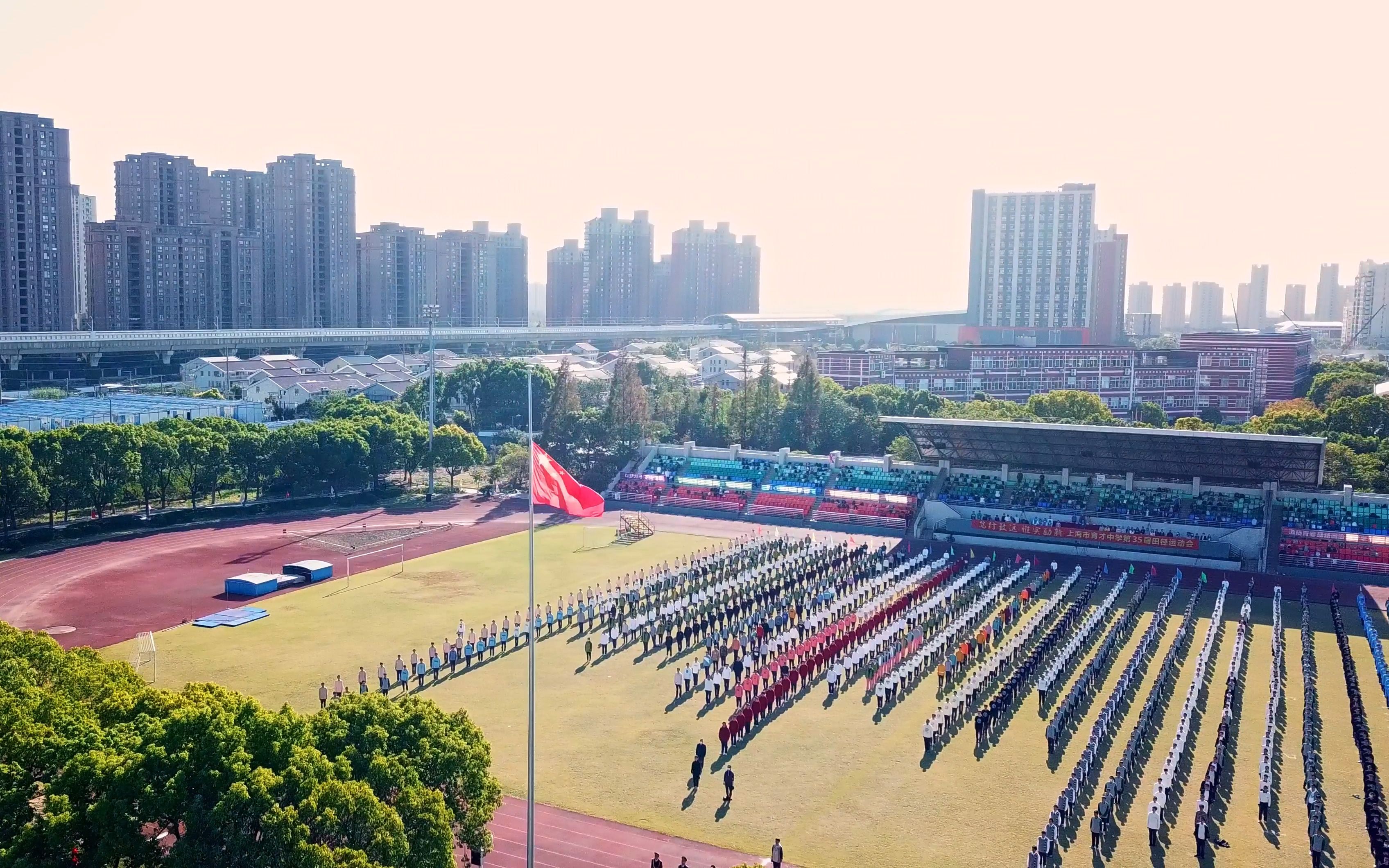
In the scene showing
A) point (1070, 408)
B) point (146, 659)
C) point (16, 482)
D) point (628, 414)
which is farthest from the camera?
point (1070, 408)

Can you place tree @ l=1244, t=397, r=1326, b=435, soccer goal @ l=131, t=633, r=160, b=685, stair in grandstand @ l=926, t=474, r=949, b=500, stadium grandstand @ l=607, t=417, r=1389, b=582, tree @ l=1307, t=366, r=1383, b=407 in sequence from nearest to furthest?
soccer goal @ l=131, t=633, r=160, b=685, stadium grandstand @ l=607, t=417, r=1389, b=582, stair in grandstand @ l=926, t=474, r=949, b=500, tree @ l=1244, t=397, r=1326, b=435, tree @ l=1307, t=366, r=1383, b=407

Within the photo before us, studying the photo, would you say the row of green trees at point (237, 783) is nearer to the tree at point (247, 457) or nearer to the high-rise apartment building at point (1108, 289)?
the tree at point (247, 457)

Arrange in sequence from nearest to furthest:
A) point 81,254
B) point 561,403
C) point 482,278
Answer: point 561,403
point 81,254
point 482,278

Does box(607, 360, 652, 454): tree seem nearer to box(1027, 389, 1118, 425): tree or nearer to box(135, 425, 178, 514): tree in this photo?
box(135, 425, 178, 514): tree

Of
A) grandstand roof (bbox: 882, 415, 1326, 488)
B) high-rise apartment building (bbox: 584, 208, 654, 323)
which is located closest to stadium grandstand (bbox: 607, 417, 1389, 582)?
grandstand roof (bbox: 882, 415, 1326, 488)

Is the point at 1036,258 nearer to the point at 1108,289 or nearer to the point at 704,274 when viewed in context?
the point at 1108,289

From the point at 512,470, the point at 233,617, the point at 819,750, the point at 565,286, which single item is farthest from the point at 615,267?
the point at 819,750
